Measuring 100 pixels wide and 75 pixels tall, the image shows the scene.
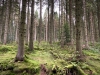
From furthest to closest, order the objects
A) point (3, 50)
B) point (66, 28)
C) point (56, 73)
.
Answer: point (66, 28) < point (3, 50) < point (56, 73)

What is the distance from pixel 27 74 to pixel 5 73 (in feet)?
3.08

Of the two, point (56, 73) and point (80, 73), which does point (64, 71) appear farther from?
point (80, 73)

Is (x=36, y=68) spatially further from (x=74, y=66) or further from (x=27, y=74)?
(x=74, y=66)

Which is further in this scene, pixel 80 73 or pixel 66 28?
pixel 66 28

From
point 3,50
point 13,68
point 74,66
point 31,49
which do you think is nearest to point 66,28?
point 31,49

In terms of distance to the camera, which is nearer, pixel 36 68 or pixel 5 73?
pixel 5 73

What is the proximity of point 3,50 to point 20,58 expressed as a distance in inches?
161

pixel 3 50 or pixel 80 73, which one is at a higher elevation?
pixel 3 50

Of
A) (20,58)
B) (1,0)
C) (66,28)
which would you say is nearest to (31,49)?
(20,58)

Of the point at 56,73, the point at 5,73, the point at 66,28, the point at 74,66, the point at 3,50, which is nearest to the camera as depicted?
the point at 5,73

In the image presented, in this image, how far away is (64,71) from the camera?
540 cm

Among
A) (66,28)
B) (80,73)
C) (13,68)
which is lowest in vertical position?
(80,73)

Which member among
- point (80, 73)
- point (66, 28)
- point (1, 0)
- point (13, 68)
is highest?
point (1, 0)

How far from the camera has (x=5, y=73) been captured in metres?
5.00
